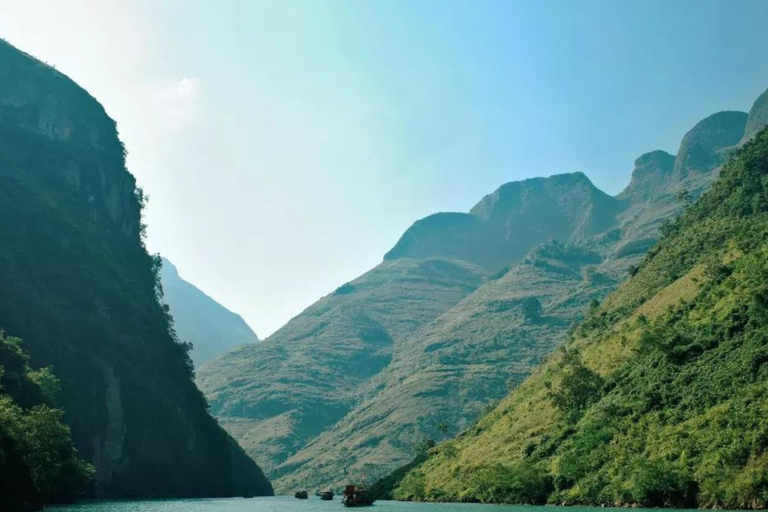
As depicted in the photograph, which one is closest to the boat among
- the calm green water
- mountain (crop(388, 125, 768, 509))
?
the calm green water

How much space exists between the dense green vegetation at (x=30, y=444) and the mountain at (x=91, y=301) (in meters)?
22.8

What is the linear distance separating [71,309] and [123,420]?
24762mm

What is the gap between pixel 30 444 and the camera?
249ft

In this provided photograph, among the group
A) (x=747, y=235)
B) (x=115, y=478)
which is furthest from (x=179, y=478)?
(x=747, y=235)

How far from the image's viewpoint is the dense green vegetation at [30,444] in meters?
67.6

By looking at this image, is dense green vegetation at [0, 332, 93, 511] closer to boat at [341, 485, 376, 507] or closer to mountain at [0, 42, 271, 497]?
mountain at [0, 42, 271, 497]

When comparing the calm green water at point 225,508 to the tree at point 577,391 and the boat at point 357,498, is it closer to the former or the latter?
the boat at point 357,498

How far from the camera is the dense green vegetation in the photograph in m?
67.6

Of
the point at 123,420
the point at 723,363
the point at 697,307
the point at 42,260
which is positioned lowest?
the point at 723,363

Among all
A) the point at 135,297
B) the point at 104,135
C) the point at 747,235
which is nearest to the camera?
the point at 747,235

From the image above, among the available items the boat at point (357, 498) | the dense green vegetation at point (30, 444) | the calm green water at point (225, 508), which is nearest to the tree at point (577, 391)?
the calm green water at point (225, 508)

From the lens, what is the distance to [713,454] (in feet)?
237

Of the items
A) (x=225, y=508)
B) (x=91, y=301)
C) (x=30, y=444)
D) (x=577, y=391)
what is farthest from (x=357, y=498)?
(x=30, y=444)

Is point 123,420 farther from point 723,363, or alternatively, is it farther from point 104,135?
point 723,363
